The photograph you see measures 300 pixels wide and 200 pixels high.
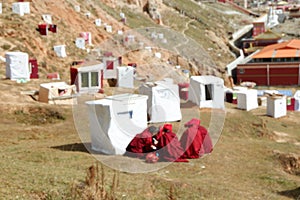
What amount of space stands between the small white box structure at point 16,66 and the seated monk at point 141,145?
39.7ft

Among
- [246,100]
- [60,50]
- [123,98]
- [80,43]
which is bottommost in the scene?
[246,100]

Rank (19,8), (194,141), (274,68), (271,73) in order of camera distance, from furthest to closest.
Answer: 1. (271,73)
2. (274,68)
3. (19,8)
4. (194,141)

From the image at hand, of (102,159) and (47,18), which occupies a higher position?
(47,18)

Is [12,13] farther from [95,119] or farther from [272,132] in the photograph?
[95,119]

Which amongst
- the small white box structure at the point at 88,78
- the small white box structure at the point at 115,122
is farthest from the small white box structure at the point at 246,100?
the small white box structure at the point at 115,122

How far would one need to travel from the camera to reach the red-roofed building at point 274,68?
4634 cm

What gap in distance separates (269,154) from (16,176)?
7.67m

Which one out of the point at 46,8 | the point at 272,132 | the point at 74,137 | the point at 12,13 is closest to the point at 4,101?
the point at 74,137

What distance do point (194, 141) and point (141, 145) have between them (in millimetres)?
1341

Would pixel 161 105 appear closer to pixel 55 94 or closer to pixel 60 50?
pixel 55 94

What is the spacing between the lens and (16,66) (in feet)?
72.6

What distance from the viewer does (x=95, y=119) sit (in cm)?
1192

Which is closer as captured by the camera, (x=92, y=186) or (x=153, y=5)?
(x=92, y=186)

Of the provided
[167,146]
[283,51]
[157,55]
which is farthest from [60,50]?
[283,51]
